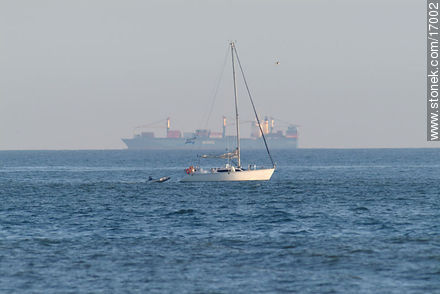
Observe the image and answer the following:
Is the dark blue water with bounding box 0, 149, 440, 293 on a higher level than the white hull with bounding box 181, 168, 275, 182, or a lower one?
lower

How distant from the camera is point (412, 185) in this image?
8644 cm

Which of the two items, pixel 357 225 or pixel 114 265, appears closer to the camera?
pixel 114 265

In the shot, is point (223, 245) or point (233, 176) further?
point (233, 176)

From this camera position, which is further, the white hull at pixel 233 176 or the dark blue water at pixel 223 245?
the white hull at pixel 233 176

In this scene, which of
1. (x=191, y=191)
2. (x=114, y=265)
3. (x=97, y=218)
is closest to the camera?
(x=114, y=265)

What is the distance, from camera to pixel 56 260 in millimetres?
33469

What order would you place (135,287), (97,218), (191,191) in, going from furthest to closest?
(191,191) < (97,218) < (135,287)

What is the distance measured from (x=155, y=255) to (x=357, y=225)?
1613 cm

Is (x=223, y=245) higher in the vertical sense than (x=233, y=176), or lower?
lower

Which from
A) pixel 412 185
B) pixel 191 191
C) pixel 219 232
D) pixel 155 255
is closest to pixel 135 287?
pixel 155 255

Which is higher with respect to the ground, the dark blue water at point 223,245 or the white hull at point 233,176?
the white hull at point 233,176

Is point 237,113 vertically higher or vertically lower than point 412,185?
higher

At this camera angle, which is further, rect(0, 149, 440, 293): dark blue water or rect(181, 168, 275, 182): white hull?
rect(181, 168, 275, 182): white hull

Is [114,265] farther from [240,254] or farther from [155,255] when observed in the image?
[240,254]
